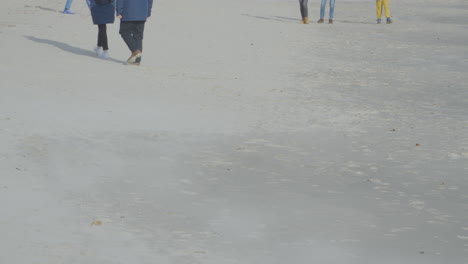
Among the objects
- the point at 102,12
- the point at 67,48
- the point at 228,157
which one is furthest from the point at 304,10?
the point at 228,157

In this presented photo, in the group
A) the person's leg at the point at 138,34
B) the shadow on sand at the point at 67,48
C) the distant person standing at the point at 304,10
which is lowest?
the distant person standing at the point at 304,10

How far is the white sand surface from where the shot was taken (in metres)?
6.14

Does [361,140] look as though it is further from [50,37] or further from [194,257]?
[50,37]

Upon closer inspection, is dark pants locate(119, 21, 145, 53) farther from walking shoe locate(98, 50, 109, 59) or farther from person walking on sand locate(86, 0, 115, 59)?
walking shoe locate(98, 50, 109, 59)

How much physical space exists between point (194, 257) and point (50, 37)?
13650 mm

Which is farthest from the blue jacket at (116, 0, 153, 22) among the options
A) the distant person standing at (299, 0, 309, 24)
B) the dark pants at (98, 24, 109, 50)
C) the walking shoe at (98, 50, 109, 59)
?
the distant person standing at (299, 0, 309, 24)

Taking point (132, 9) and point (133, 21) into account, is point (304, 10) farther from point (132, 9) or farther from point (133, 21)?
point (132, 9)

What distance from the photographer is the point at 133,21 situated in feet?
50.3

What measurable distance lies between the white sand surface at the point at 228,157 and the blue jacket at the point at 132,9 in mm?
910

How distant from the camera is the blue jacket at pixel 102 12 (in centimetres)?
1586

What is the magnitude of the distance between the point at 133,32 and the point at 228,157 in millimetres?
6996

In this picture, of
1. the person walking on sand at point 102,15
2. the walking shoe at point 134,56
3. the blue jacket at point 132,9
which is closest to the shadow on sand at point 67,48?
the person walking on sand at point 102,15

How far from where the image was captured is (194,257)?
5.77 metres

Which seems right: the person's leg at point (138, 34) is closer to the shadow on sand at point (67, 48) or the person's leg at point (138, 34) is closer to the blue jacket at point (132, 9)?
the blue jacket at point (132, 9)
